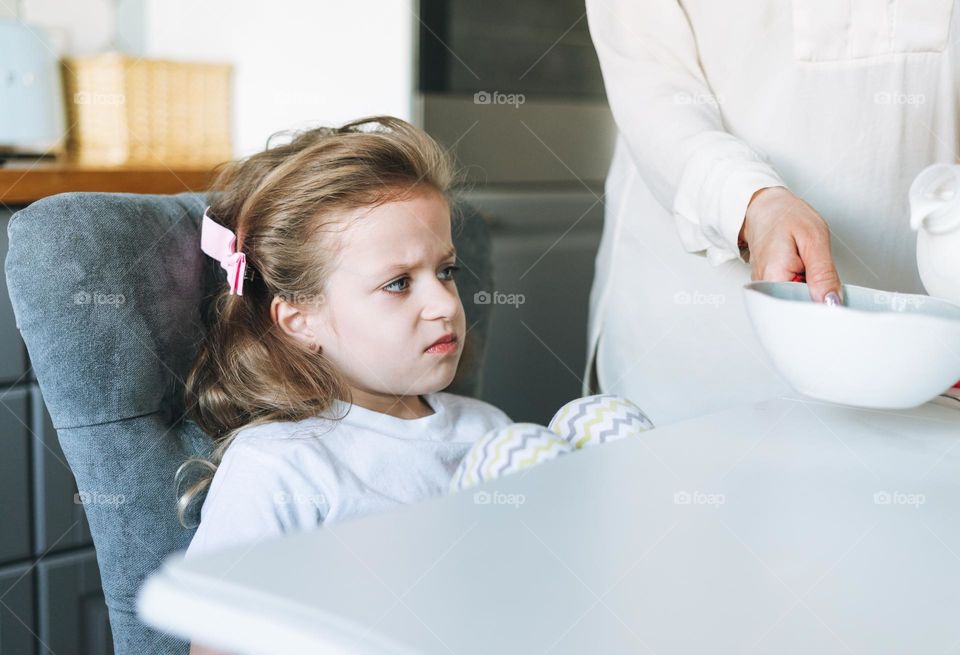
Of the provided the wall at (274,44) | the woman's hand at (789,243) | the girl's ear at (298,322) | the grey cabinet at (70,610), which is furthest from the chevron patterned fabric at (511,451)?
the wall at (274,44)

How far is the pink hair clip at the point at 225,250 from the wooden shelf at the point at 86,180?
57cm

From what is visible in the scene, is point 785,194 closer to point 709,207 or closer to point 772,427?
point 709,207

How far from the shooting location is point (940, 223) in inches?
30.8

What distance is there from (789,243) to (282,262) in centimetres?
56

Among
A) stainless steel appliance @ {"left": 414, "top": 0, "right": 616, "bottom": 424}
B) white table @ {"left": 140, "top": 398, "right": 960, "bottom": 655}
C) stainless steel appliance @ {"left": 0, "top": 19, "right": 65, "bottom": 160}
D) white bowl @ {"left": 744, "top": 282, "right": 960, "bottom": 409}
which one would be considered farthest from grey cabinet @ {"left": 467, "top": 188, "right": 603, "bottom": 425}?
white table @ {"left": 140, "top": 398, "right": 960, "bottom": 655}

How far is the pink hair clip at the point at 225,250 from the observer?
1060 millimetres

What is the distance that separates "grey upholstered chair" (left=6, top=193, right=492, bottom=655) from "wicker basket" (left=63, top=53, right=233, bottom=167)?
118cm

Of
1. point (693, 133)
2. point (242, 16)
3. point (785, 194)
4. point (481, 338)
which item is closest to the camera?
point (785, 194)

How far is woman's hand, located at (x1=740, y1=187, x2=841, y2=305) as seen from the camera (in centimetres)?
80

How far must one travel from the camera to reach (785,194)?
93 cm

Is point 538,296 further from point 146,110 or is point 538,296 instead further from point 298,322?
point 298,322

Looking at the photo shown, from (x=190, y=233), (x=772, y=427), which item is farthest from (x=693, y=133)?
(x=190, y=233)

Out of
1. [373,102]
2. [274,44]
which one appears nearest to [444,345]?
[373,102]

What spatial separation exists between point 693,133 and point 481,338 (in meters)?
0.45
